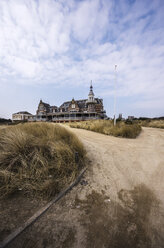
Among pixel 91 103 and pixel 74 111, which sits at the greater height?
pixel 91 103

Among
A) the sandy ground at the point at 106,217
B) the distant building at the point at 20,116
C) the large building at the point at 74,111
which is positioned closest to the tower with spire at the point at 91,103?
the large building at the point at 74,111

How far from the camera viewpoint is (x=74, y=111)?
92.8 ft

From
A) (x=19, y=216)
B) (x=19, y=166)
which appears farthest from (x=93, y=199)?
(x=19, y=166)

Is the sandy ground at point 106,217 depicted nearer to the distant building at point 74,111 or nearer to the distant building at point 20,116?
the distant building at point 74,111

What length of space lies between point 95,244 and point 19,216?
930 mm

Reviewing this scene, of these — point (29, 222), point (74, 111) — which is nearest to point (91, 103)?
point (74, 111)

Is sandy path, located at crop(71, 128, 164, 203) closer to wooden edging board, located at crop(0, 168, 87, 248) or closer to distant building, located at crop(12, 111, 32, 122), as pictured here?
wooden edging board, located at crop(0, 168, 87, 248)

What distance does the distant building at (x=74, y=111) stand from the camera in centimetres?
2710

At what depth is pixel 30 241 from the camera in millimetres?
905

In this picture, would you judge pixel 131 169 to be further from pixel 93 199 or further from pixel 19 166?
pixel 19 166

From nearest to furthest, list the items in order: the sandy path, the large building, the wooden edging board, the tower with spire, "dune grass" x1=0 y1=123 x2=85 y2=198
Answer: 1. the wooden edging board
2. "dune grass" x1=0 y1=123 x2=85 y2=198
3. the sandy path
4. the large building
5. the tower with spire

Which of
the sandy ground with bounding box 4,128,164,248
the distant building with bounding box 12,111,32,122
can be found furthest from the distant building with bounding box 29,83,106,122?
the sandy ground with bounding box 4,128,164,248

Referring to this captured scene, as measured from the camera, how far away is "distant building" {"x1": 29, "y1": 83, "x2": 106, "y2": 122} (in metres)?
27.1

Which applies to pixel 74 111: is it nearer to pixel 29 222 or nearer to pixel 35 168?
pixel 35 168
